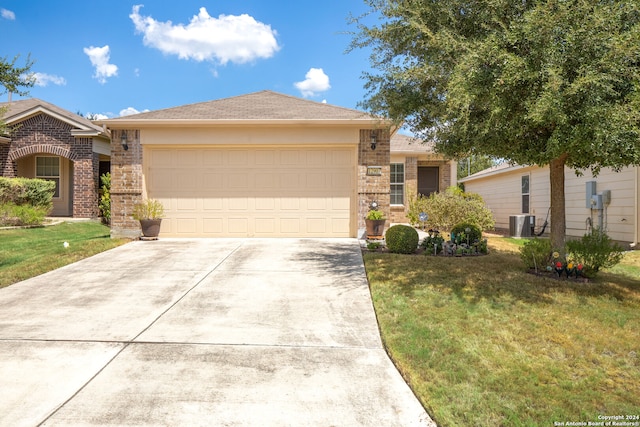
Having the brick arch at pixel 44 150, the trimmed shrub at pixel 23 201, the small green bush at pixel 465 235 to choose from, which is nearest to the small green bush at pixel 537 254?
the small green bush at pixel 465 235

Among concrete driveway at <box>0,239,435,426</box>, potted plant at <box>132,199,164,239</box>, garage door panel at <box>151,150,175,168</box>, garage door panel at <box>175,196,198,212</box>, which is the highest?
garage door panel at <box>151,150,175,168</box>

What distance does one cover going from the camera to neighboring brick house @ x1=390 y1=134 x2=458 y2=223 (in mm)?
16172

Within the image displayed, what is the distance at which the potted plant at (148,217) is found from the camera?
9953mm

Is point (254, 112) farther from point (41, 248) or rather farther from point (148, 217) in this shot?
point (41, 248)

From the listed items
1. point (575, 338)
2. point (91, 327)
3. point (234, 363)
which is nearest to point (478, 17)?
point (575, 338)

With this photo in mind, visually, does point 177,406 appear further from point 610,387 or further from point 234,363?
point 610,387

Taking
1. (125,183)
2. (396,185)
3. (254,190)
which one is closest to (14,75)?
(125,183)

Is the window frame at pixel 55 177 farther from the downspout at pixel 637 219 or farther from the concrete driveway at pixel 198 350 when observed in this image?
the downspout at pixel 637 219

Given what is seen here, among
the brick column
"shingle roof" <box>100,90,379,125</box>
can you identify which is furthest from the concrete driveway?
the brick column

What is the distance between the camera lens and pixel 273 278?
6.44 metres

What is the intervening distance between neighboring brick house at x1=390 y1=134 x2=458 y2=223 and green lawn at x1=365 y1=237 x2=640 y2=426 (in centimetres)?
962

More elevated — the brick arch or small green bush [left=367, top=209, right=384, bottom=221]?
the brick arch

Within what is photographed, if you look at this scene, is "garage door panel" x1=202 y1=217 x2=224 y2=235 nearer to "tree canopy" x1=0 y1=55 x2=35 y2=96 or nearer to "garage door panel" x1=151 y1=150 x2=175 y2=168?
"garage door panel" x1=151 y1=150 x2=175 y2=168

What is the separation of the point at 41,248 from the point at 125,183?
2449 mm
